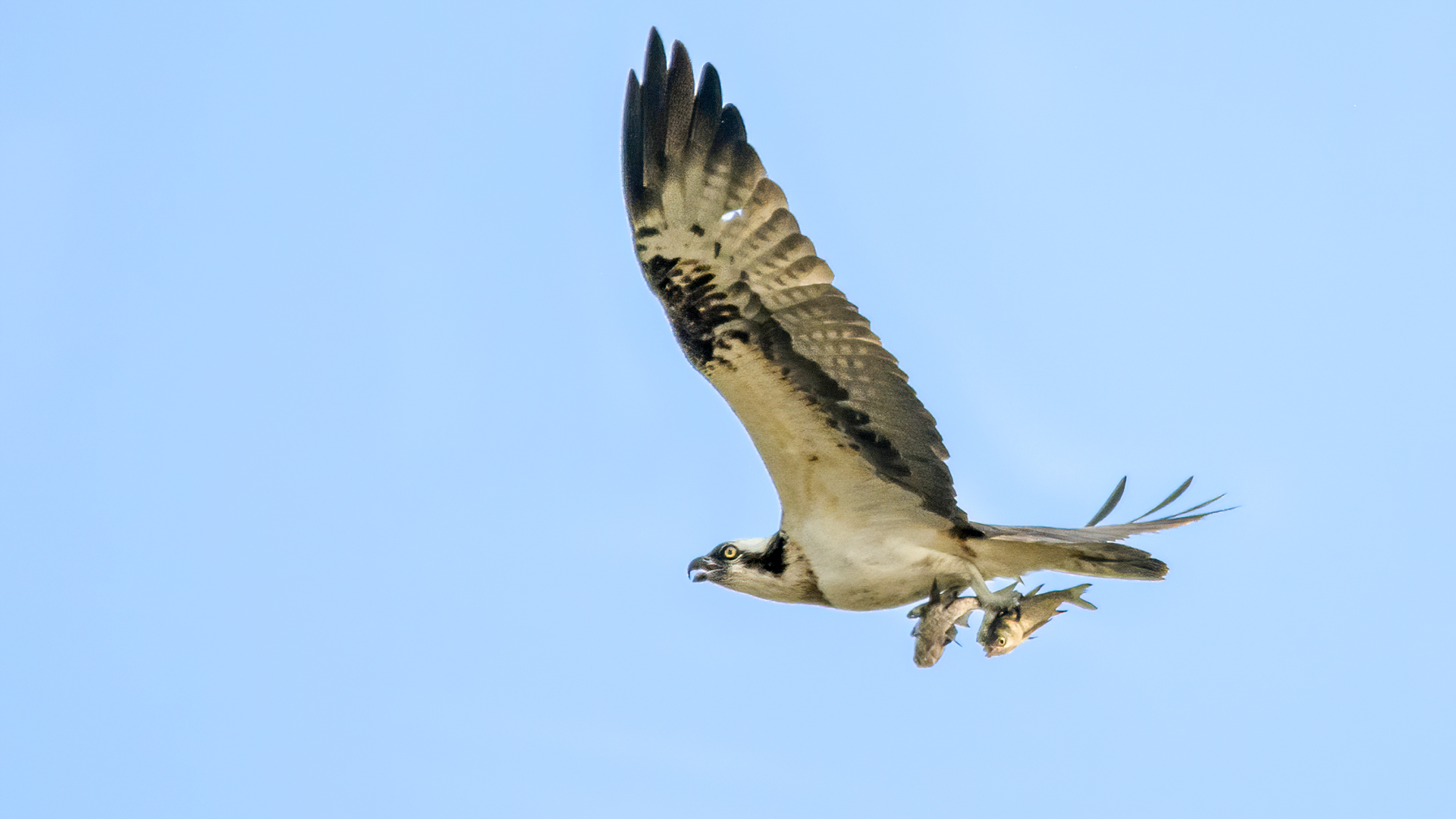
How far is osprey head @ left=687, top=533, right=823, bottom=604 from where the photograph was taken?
317 inches

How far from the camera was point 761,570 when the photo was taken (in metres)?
8.13

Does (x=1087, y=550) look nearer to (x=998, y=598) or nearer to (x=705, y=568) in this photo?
(x=998, y=598)

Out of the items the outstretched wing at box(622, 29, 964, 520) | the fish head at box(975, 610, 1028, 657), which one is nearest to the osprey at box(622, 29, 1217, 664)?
the outstretched wing at box(622, 29, 964, 520)

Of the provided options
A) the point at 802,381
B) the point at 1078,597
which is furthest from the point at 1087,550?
the point at 802,381

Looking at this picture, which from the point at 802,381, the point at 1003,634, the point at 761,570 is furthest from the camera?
the point at 761,570

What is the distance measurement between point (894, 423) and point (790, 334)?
0.69 metres

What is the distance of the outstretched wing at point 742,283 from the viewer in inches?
292

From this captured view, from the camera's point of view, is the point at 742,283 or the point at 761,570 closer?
the point at 742,283

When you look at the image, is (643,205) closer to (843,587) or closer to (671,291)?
(671,291)

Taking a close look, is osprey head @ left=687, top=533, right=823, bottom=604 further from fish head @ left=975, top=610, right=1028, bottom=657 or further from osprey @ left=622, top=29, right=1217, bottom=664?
fish head @ left=975, top=610, right=1028, bottom=657

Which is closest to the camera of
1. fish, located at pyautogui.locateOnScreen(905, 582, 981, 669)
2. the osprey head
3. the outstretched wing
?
the outstretched wing

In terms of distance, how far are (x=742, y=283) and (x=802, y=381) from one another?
0.56 metres

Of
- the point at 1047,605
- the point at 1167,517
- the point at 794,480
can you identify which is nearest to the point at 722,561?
the point at 794,480

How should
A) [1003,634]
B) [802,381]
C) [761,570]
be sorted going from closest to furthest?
[1003,634]
[802,381]
[761,570]
